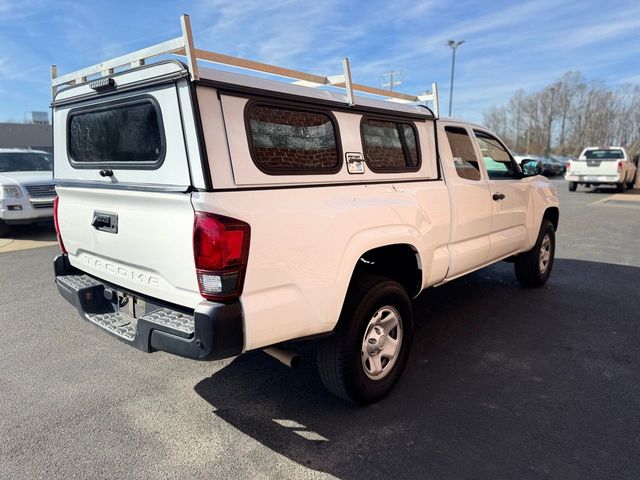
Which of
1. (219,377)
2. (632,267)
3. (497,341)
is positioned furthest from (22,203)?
(632,267)

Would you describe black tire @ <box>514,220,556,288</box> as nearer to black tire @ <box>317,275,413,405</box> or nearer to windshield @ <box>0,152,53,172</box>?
black tire @ <box>317,275,413,405</box>

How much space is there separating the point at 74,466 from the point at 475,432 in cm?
231

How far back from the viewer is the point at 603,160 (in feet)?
63.7

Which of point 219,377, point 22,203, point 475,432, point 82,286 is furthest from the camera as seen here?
point 22,203

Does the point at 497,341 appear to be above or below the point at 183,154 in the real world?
below

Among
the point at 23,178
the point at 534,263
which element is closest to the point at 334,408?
the point at 534,263

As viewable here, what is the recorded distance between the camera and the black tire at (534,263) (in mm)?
5555

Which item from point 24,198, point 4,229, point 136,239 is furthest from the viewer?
point 4,229

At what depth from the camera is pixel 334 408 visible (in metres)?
3.11

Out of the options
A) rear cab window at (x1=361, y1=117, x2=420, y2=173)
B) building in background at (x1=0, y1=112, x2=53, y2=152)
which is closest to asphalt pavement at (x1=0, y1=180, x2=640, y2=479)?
rear cab window at (x1=361, y1=117, x2=420, y2=173)

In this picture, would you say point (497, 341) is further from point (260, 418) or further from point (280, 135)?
point (280, 135)

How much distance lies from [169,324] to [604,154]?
22.5 meters

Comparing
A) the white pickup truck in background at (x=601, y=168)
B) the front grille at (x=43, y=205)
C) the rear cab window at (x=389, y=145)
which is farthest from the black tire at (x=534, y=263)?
the white pickup truck in background at (x=601, y=168)

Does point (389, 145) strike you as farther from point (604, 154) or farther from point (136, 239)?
point (604, 154)
